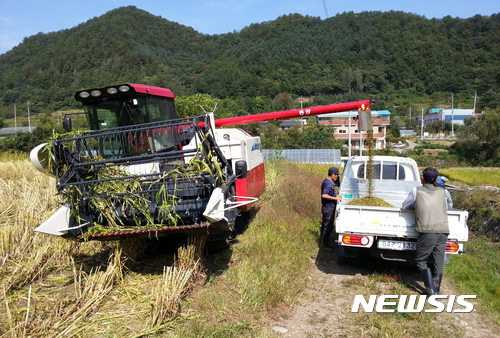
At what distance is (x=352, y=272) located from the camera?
6395mm

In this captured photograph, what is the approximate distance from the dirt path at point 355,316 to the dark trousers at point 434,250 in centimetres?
46

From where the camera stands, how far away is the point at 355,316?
464 centimetres

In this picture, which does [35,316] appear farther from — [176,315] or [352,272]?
[352,272]

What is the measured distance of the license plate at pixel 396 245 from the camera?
566 cm

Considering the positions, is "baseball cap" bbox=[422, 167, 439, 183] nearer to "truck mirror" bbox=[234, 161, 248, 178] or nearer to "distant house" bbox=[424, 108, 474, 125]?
"truck mirror" bbox=[234, 161, 248, 178]


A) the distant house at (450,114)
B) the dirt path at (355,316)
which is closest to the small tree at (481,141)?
the distant house at (450,114)

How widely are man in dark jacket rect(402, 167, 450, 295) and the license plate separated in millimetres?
341

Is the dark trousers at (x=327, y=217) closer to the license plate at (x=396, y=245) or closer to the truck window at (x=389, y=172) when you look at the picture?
the truck window at (x=389, y=172)

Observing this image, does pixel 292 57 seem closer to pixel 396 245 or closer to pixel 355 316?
pixel 396 245

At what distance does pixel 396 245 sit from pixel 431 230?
0.69 meters

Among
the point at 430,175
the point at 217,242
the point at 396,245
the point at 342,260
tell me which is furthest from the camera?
the point at 342,260

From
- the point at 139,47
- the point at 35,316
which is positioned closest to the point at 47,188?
the point at 35,316

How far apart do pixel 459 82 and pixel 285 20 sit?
5736 centimetres

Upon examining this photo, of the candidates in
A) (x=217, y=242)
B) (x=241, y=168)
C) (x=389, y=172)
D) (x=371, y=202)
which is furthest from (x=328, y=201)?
(x=217, y=242)
